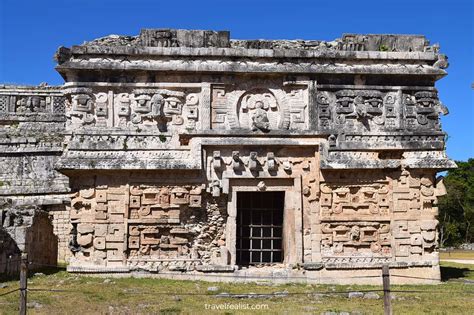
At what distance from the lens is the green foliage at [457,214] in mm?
39872

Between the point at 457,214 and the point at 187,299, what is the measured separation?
1445 inches

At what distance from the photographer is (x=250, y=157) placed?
13148mm

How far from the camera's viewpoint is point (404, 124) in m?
13.6

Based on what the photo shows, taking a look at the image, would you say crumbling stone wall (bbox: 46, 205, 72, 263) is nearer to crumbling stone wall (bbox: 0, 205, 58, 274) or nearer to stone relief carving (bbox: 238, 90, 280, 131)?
crumbling stone wall (bbox: 0, 205, 58, 274)

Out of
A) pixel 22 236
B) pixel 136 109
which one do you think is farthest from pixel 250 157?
pixel 22 236

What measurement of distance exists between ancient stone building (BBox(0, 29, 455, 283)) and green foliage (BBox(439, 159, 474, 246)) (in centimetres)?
2793

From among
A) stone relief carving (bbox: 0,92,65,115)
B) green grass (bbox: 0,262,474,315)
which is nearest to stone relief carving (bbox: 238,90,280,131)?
green grass (bbox: 0,262,474,315)

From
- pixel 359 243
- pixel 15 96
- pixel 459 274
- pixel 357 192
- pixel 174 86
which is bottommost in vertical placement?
pixel 459 274

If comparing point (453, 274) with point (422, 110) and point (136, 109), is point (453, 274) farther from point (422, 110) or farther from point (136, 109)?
point (136, 109)

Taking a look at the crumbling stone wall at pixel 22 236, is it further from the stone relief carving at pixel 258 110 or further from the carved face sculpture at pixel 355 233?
the carved face sculpture at pixel 355 233

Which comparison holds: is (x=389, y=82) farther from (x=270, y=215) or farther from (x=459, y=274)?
(x=459, y=274)

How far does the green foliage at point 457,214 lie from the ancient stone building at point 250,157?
27.9 metres

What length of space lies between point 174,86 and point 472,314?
26.2 ft

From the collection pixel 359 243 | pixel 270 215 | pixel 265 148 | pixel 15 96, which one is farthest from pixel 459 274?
pixel 15 96
